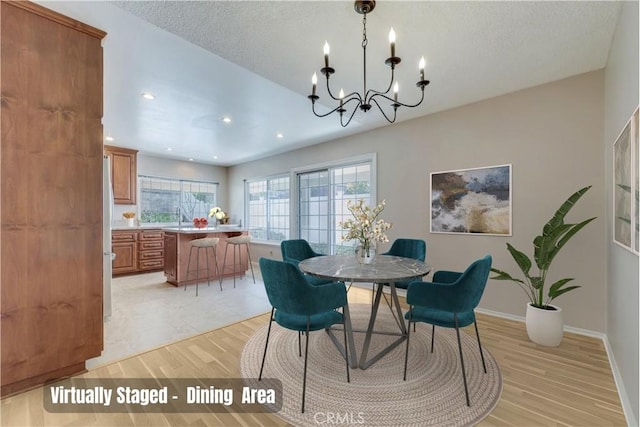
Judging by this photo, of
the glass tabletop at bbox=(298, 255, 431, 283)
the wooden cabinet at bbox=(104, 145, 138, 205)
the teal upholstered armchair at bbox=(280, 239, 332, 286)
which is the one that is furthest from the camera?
the wooden cabinet at bbox=(104, 145, 138, 205)

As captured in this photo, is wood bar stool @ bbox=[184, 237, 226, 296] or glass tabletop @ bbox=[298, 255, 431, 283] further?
wood bar stool @ bbox=[184, 237, 226, 296]

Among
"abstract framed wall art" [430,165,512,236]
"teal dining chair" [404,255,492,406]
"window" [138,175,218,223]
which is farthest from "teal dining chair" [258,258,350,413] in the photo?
"window" [138,175,218,223]

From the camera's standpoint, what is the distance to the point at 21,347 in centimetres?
182

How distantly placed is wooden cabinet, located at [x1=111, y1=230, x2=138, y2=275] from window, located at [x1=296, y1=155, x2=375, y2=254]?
3.38m

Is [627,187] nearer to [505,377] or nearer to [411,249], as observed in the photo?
[505,377]

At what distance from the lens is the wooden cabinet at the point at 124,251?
5.28 metres

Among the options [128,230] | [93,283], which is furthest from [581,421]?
[128,230]

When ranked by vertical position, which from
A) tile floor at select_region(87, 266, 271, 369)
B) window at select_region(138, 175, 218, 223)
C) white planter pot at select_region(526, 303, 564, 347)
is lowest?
tile floor at select_region(87, 266, 271, 369)

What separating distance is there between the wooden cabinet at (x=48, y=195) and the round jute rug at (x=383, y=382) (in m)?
1.35

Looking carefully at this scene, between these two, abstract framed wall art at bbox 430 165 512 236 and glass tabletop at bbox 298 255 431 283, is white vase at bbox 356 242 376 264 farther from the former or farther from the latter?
abstract framed wall art at bbox 430 165 512 236

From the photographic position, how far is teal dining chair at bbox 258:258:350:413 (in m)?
1.76

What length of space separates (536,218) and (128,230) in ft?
22.1

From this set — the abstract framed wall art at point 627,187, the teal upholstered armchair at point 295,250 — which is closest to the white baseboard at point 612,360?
the abstract framed wall art at point 627,187

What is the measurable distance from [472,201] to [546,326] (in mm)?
1503
